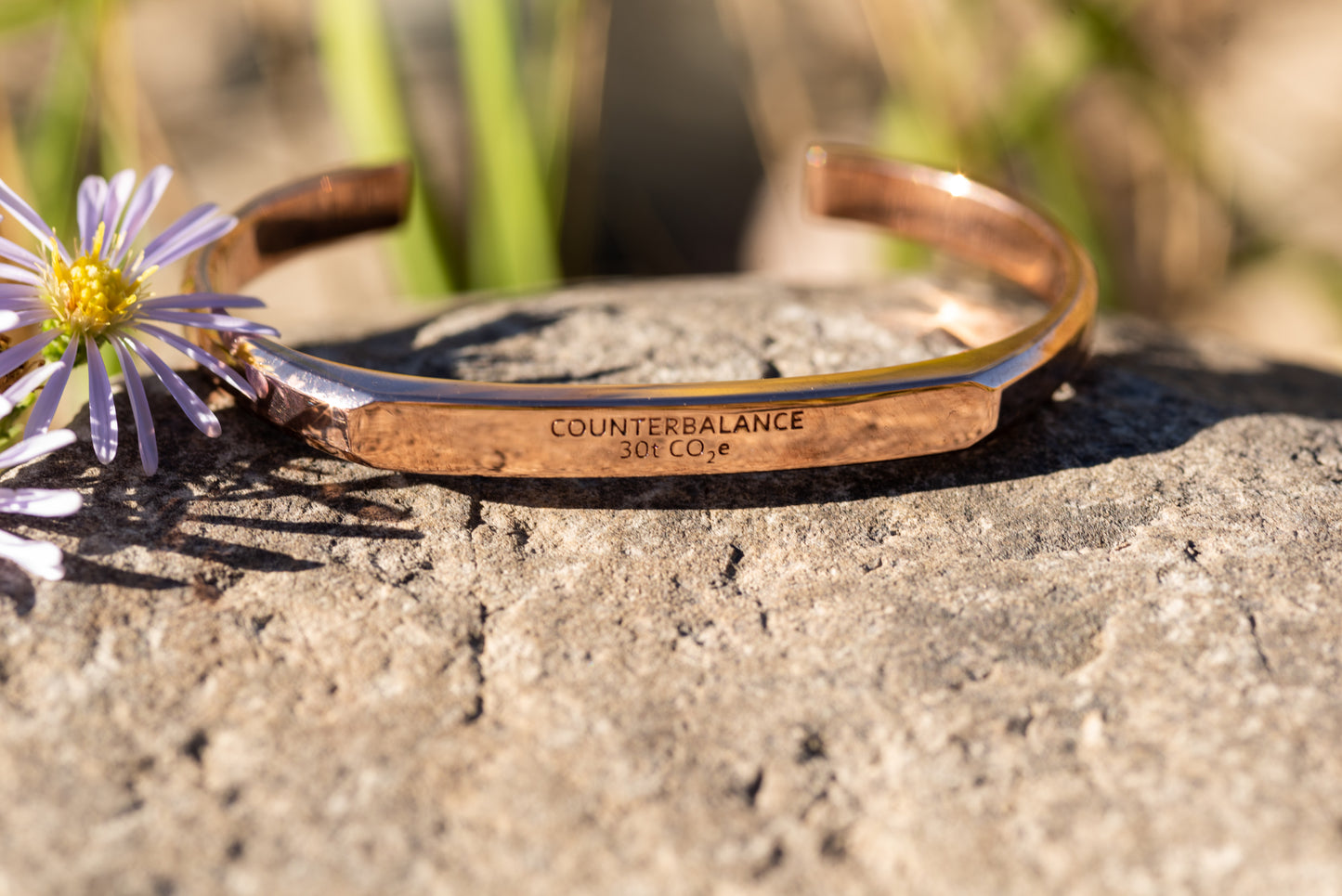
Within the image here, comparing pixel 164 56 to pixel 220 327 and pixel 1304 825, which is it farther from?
pixel 1304 825

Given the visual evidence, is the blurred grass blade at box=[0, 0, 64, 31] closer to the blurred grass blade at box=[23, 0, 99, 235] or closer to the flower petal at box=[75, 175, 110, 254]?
the blurred grass blade at box=[23, 0, 99, 235]

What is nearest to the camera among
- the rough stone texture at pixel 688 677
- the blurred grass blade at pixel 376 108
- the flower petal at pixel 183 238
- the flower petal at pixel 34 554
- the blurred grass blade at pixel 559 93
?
the rough stone texture at pixel 688 677

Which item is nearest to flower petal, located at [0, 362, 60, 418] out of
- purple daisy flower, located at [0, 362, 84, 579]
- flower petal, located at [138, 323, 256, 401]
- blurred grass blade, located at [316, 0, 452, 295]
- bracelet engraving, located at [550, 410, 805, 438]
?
purple daisy flower, located at [0, 362, 84, 579]

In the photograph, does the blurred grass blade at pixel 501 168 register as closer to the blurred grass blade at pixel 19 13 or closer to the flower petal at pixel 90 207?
the blurred grass blade at pixel 19 13

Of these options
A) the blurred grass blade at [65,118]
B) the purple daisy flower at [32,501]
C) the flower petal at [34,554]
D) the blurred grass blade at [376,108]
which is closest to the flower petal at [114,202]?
the purple daisy flower at [32,501]

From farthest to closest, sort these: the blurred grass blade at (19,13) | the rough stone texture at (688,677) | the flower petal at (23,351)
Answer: the blurred grass blade at (19,13) < the flower petal at (23,351) < the rough stone texture at (688,677)

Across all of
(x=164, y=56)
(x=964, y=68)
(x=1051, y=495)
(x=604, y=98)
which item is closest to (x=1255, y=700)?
(x=1051, y=495)

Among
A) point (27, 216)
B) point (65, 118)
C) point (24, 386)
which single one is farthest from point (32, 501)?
point (65, 118)
